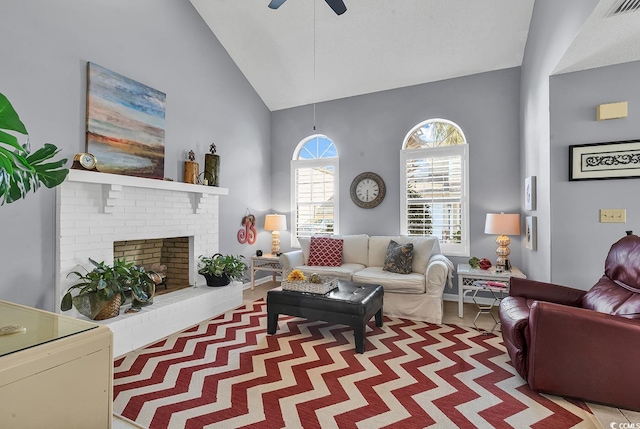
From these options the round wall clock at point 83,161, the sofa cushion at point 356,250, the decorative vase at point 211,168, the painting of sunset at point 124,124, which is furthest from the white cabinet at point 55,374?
the sofa cushion at point 356,250

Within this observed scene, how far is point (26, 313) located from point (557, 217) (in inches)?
149

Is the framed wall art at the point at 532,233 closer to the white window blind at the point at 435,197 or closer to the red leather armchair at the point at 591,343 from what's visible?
the white window blind at the point at 435,197

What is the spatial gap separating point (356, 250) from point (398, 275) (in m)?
0.94

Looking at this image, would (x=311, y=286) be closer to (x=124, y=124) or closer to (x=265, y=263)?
(x=265, y=263)

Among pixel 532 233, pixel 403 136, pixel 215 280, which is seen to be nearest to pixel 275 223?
pixel 215 280

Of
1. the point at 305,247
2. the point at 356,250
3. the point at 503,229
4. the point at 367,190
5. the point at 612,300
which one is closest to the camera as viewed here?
the point at 612,300

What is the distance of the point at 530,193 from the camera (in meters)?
3.67

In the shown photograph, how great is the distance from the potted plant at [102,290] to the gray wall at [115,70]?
22 centimetres

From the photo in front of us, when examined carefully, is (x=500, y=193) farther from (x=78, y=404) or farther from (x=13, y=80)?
(x=13, y=80)

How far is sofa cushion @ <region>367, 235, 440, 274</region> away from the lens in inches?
164

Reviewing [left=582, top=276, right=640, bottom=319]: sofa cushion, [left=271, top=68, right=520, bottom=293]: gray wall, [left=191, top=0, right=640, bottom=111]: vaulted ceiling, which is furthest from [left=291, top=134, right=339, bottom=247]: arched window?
[left=582, top=276, right=640, bottom=319]: sofa cushion

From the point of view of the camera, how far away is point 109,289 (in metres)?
2.82

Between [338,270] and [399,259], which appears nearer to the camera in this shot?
[399,259]

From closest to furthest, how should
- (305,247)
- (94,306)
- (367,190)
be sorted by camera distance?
(94,306) → (305,247) → (367,190)
